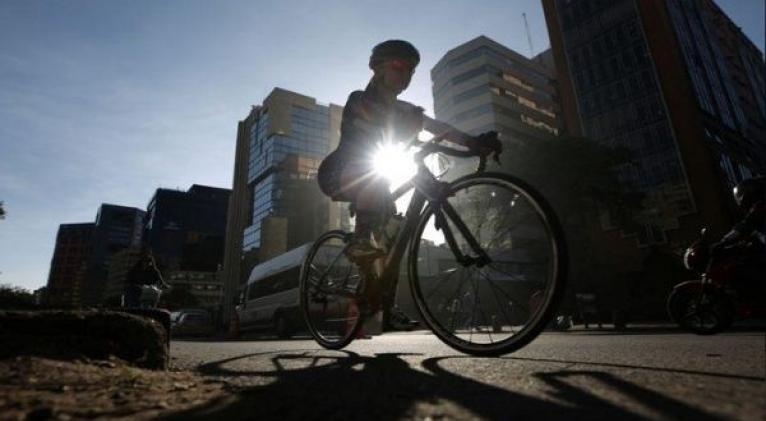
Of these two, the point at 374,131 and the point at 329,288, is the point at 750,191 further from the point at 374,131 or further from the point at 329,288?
the point at 329,288

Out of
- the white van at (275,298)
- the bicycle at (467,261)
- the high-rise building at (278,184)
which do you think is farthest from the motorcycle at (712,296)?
the high-rise building at (278,184)

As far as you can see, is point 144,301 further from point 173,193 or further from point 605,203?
point 173,193

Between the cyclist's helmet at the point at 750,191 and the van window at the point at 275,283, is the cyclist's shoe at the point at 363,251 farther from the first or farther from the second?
the van window at the point at 275,283

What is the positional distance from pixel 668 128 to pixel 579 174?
493 inches

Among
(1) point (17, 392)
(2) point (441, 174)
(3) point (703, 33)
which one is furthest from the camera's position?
(3) point (703, 33)

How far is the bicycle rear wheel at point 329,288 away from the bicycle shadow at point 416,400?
1858 mm

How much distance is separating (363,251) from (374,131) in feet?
2.91

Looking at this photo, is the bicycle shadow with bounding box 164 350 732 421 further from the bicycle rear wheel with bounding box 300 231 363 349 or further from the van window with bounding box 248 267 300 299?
the van window with bounding box 248 267 300 299

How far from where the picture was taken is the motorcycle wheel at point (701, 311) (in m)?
5.09

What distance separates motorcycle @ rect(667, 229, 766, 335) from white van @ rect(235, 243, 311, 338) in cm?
1151

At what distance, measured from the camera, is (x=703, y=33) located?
1957 inches

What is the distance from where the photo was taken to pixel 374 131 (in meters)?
3.14

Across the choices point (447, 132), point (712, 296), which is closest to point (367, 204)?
point (447, 132)

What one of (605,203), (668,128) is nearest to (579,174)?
(605,203)
